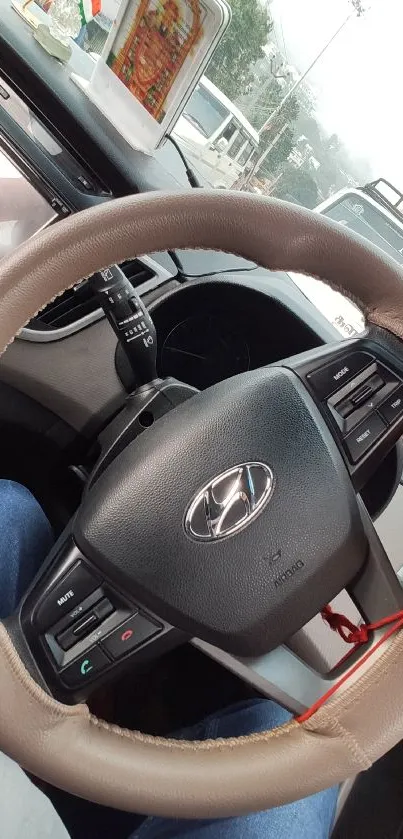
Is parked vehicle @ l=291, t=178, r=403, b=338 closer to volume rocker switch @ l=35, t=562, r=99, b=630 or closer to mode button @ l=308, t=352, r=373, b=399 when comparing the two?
mode button @ l=308, t=352, r=373, b=399

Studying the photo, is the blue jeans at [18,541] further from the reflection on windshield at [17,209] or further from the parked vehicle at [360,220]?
the parked vehicle at [360,220]

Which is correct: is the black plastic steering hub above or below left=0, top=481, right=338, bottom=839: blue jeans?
above

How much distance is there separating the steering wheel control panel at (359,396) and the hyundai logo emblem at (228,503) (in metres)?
0.12

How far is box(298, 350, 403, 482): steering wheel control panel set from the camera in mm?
709

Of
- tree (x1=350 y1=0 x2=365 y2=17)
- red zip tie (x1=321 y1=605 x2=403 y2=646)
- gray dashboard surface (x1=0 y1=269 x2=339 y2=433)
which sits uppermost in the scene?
tree (x1=350 y1=0 x2=365 y2=17)

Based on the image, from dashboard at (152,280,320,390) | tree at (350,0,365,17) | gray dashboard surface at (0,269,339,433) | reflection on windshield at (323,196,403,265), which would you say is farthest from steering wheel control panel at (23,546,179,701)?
tree at (350,0,365,17)

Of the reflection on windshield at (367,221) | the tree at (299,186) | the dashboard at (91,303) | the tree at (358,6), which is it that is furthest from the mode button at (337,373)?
the tree at (358,6)

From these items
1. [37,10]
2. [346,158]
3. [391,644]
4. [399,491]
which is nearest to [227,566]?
[391,644]

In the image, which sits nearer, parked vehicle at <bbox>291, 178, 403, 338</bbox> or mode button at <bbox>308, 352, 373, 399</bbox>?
mode button at <bbox>308, 352, 373, 399</bbox>

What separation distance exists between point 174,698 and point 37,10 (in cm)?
121

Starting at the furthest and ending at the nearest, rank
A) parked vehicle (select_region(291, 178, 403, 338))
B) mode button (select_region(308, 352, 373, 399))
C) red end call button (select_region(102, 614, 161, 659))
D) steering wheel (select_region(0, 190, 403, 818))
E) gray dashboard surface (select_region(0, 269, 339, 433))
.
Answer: parked vehicle (select_region(291, 178, 403, 338)) < gray dashboard surface (select_region(0, 269, 339, 433)) < mode button (select_region(308, 352, 373, 399)) < red end call button (select_region(102, 614, 161, 659)) < steering wheel (select_region(0, 190, 403, 818))

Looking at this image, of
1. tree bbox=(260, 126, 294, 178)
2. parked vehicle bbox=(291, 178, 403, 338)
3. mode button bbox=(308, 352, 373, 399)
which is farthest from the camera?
tree bbox=(260, 126, 294, 178)

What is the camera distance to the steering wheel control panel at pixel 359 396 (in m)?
0.71

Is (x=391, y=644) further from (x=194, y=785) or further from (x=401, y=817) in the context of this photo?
(x=401, y=817)
